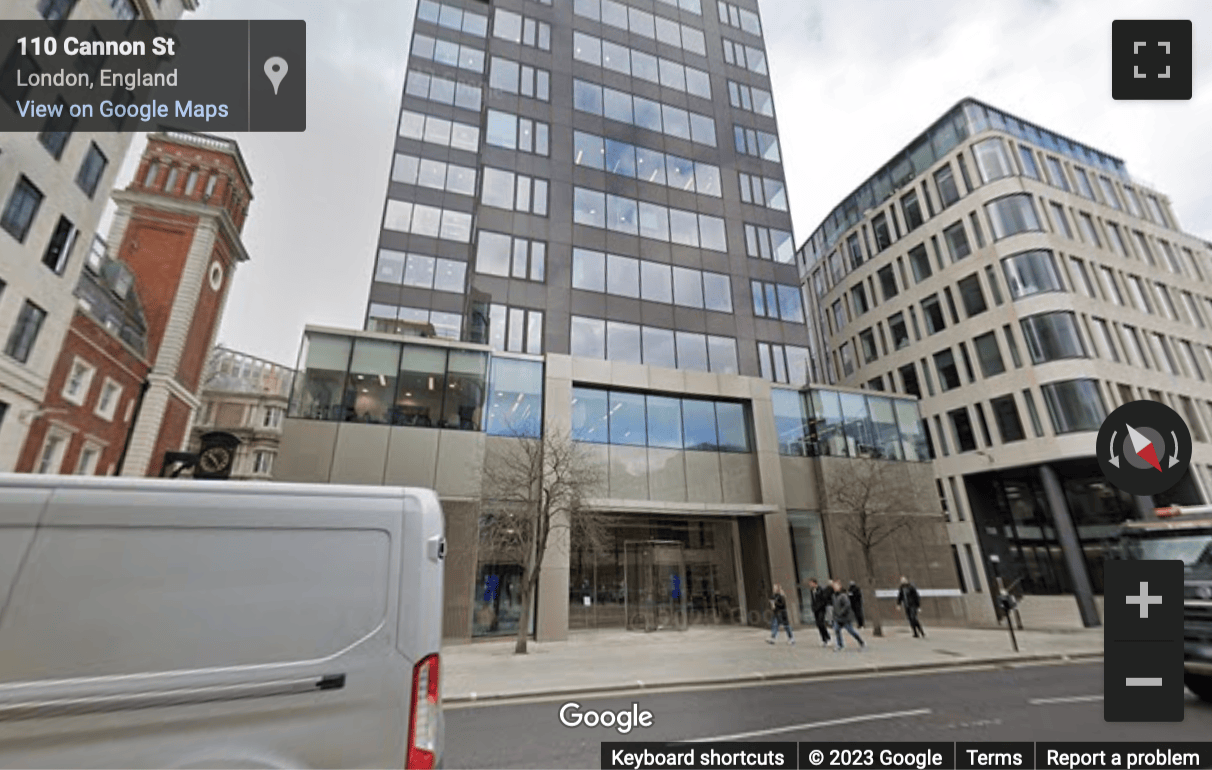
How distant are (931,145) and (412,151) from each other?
124 ft

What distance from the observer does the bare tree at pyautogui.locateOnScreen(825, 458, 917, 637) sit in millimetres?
20750

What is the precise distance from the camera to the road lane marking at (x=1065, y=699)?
7.74 metres

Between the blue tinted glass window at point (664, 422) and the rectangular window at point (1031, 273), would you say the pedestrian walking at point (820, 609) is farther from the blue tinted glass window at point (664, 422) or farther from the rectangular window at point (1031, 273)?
the rectangular window at point (1031, 273)

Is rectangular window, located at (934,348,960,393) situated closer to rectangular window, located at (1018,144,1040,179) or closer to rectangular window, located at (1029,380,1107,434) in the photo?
rectangular window, located at (1029,380,1107,434)

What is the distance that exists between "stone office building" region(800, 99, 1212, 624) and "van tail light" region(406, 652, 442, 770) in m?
34.3

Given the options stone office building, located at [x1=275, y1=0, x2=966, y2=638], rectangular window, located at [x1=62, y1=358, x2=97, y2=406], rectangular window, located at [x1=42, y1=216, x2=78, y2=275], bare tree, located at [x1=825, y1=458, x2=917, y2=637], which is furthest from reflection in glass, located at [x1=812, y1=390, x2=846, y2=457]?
rectangular window, located at [x1=62, y1=358, x2=97, y2=406]

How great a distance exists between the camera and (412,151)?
107 feet

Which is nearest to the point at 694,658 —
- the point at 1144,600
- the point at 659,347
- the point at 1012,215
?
the point at 1144,600

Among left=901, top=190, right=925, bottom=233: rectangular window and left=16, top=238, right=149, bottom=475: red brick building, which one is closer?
left=16, top=238, right=149, bottom=475: red brick building

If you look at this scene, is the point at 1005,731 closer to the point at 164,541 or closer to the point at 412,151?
the point at 164,541

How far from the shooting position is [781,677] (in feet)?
33.4

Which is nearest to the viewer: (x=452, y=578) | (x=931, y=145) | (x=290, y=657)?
(x=290, y=657)

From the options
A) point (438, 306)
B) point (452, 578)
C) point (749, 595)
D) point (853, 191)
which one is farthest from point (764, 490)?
point (853, 191)

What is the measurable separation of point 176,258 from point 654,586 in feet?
142
